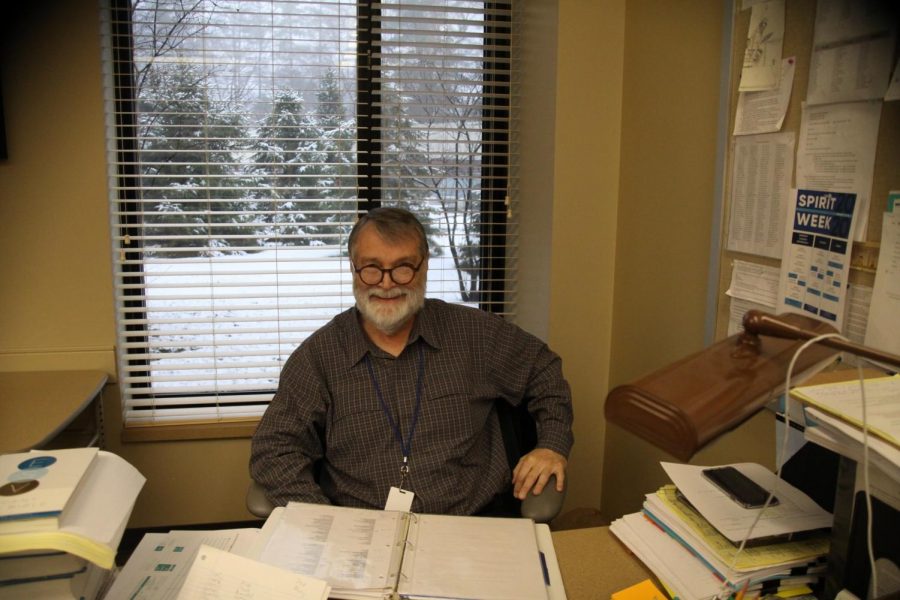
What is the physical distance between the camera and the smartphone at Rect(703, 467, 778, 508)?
123cm

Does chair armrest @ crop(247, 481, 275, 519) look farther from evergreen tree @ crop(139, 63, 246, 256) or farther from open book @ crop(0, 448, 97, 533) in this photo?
evergreen tree @ crop(139, 63, 246, 256)

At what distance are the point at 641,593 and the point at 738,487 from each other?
0.29 m

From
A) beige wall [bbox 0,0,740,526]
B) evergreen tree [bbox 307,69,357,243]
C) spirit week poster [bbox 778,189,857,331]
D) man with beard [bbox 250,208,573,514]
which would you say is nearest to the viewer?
spirit week poster [bbox 778,189,857,331]

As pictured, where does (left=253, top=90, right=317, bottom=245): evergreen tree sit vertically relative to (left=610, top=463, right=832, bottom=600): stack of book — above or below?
above

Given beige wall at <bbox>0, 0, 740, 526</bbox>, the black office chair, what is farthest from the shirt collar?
beige wall at <bbox>0, 0, 740, 526</bbox>

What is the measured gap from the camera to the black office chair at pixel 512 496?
164 centimetres

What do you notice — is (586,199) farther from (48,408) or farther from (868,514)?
(48,408)

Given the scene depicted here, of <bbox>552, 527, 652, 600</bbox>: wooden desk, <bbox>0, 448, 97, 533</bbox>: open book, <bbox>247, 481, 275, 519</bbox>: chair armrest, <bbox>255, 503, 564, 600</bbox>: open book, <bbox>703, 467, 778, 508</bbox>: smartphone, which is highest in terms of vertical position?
<bbox>0, 448, 97, 533</bbox>: open book

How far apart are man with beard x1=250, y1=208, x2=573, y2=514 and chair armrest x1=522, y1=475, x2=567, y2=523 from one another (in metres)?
0.02

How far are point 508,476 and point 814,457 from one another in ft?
2.64

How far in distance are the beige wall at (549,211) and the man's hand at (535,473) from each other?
62cm

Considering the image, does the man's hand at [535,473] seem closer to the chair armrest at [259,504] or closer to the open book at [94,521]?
the chair armrest at [259,504]

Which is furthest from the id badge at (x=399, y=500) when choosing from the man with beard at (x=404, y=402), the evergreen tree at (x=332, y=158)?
the evergreen tree at (x=332, y=158)

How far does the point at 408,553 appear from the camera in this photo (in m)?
1.22
